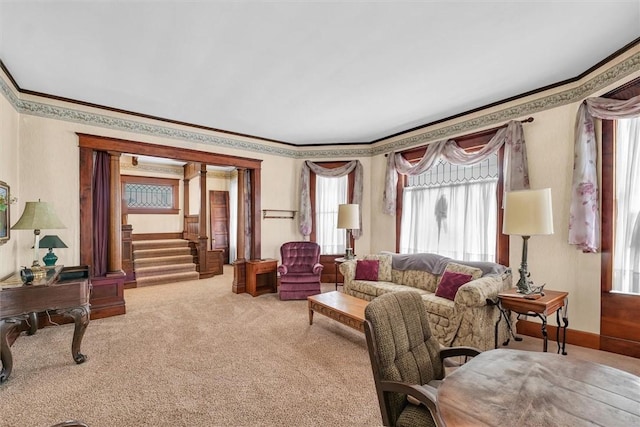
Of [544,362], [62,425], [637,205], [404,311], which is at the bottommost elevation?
[62,425]

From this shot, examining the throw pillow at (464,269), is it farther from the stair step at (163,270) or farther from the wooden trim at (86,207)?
the stair step at (163,270)

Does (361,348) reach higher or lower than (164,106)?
lower

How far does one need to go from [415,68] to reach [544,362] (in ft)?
8.70

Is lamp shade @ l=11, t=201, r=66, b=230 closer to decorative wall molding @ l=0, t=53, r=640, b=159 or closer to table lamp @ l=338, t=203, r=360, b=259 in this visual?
decorative wall molding @ l=0, t=53, r=640, b=159

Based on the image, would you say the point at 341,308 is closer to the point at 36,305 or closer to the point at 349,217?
the point at 349,217

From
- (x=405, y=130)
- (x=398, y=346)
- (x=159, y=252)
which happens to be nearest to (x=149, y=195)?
(x=159, y=252)

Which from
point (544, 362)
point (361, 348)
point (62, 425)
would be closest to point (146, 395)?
point (62, 425)

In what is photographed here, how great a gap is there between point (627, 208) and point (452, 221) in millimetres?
1835

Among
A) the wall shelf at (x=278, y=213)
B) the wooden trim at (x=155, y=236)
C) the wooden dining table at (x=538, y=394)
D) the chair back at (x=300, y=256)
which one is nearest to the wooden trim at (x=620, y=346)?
the wooden dining table at (x=538, y=394)

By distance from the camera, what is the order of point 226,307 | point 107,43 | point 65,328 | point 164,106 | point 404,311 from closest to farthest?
point 404,311
point 107,43
point 65,328
point 164,106
point 226,307

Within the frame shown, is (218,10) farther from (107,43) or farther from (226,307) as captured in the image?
(226,307)

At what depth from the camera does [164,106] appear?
3.95m

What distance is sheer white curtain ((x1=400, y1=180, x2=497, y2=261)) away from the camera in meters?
3.91

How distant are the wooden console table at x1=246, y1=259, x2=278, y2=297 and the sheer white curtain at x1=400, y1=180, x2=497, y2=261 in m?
2.36
